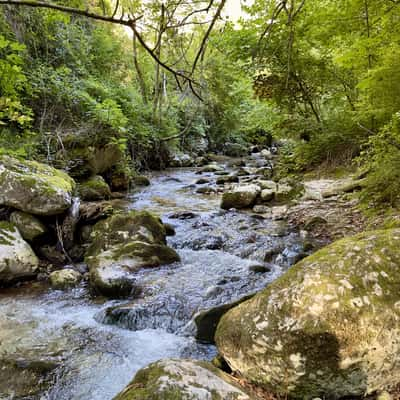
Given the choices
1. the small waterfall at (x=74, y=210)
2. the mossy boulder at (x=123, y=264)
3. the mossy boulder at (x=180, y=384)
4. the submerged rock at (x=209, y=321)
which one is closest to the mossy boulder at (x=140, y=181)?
the small waterfall at (x=74, y=210)

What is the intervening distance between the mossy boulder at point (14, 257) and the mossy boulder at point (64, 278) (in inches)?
12.6

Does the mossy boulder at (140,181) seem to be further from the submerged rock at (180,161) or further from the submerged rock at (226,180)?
the submerged rock at (180,161)

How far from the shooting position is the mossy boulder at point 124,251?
12.7 feet

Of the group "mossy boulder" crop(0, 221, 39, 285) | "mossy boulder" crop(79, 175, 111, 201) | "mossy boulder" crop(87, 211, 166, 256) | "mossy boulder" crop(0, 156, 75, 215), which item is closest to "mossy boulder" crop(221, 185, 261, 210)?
"mossy boulder" crop(87, 211, 166, 256)

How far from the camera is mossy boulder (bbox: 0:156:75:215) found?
15.2ft

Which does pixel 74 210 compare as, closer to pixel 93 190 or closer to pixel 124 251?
pixel 124 251

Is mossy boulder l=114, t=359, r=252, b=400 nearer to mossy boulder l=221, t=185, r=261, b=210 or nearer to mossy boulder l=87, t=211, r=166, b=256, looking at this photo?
mossy boulder l=87, t=211, r=166, b=256

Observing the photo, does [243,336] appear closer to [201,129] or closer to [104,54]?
[104,54]

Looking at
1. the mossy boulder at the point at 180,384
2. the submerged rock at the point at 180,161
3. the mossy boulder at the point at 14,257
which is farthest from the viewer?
the submerged rock at the point at 180,161

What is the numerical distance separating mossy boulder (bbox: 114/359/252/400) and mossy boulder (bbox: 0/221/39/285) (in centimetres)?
286

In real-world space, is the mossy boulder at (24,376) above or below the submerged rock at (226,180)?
below

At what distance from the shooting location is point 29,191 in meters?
4.68

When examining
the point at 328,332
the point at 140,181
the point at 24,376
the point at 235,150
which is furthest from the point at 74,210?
the point at 235,150

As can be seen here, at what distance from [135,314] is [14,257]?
6.19ft
